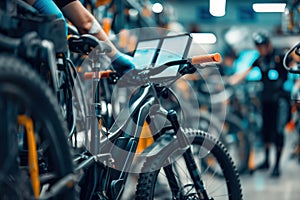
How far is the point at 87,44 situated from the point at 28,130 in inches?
40.7

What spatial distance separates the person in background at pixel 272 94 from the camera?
8070 mm

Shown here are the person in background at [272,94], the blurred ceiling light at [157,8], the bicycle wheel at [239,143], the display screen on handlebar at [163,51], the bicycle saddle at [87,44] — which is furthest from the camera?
the blurred ceiling light at [157,8]

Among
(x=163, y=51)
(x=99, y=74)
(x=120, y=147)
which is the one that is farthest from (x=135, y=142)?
(x=163, y=51)

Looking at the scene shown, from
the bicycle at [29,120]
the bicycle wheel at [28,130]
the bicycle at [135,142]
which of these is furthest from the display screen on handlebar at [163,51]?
the bicycle wheel at [28,130]

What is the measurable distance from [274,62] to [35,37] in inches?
246

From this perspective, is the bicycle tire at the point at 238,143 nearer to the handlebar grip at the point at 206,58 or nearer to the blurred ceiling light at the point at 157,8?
the blurred ceiling light at the point at 157,8

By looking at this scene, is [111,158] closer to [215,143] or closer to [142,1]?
[215,143]

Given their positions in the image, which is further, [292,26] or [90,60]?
[292,26]

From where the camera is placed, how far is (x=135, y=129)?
3102 millimetres

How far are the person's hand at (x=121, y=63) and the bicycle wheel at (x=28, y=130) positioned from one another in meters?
1.04

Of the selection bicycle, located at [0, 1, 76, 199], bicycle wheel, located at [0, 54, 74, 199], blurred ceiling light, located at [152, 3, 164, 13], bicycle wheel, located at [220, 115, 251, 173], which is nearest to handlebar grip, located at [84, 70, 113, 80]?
bicycle, located at [0, 1, 76, 199]

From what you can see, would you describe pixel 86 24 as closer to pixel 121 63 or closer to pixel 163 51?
pixel 121 63

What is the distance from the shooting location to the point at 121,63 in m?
3.13

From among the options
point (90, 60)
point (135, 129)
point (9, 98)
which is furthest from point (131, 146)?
point (9, 98)
